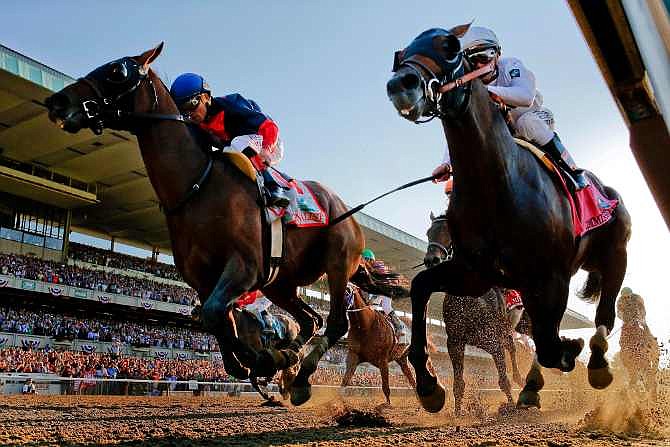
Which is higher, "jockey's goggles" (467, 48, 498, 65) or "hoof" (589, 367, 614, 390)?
"jockey's goggles" (467, 48, 498, 65)

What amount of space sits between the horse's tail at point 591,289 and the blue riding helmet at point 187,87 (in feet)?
12.6

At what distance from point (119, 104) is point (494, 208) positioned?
3035 millimetres

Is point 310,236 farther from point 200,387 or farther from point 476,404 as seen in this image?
point 200,387

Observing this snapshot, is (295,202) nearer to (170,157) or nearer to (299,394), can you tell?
(170,157)

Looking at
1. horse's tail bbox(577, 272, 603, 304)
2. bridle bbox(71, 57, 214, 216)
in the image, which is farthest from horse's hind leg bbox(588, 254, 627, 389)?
bridle bbox(71, 57, 214, 216)

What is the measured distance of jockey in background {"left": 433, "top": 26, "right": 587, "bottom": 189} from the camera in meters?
4.12

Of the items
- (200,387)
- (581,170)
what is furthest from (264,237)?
(200,387)

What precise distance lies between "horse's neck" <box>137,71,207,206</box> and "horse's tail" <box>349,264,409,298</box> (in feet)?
9.71

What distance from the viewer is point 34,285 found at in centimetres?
2244

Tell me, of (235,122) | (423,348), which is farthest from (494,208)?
(235,122)

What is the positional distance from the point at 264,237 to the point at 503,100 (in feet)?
6.82

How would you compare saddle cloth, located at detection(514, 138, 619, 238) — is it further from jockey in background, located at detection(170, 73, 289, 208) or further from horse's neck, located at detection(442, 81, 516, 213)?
jockey in background, located at detection(170, 73, 289, 208)

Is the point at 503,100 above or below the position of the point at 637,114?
above

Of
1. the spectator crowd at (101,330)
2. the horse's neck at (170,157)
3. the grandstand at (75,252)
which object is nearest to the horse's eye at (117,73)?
the horse's neck at (170,157)
